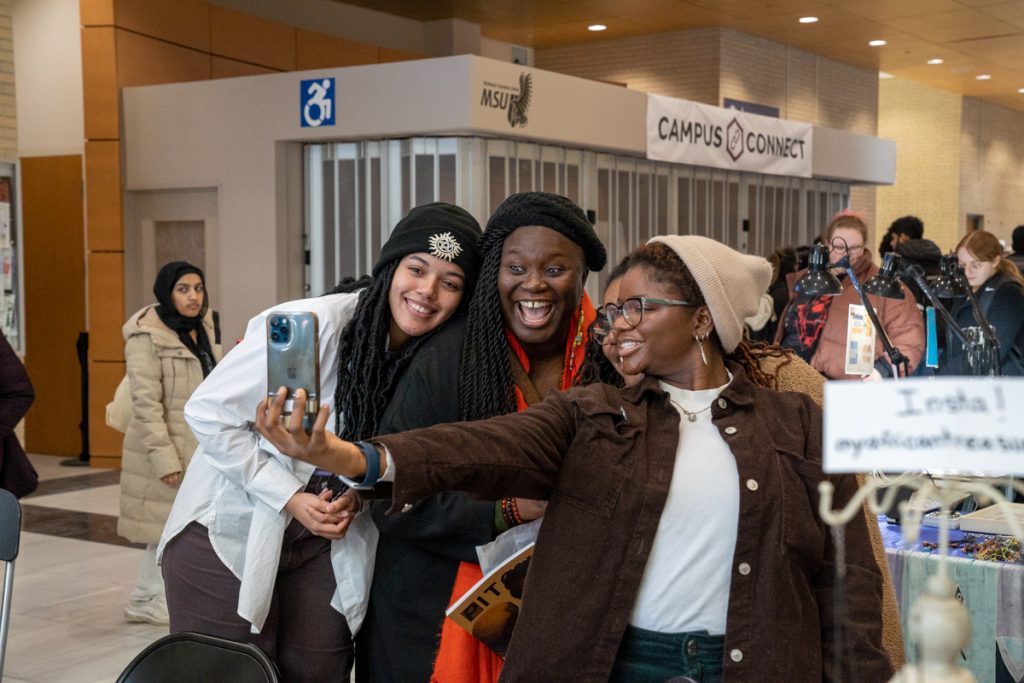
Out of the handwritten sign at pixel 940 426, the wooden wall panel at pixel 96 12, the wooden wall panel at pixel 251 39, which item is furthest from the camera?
the wooden wall panel at pixel 251 39

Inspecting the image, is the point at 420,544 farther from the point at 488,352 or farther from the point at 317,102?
the point at 317,102

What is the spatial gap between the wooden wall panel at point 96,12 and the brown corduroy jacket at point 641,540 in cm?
824

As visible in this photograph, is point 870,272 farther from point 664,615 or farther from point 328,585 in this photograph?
point 664,615

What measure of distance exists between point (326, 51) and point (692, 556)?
1010cm

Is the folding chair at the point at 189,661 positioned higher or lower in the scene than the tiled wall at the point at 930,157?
lower

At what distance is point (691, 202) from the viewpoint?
10.8 meters

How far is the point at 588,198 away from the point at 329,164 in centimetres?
216

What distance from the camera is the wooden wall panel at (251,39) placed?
32.2 ft

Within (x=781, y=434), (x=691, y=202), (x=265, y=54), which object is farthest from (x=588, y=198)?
(x=781, y=434)

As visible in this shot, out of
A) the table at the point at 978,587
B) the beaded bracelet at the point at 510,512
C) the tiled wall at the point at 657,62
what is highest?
the tiled wall at the point at 657,62

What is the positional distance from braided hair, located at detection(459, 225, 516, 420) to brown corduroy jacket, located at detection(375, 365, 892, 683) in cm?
51

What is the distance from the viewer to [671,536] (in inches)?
68.1

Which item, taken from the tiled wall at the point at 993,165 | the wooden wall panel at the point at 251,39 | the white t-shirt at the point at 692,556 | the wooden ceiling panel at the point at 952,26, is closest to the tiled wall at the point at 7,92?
the wooden wall panel at the point at 251,39

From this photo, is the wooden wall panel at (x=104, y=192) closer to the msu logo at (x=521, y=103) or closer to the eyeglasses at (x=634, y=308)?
the msu logo at (x=521, y=103)
